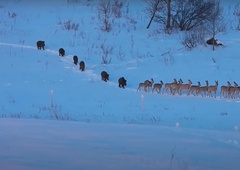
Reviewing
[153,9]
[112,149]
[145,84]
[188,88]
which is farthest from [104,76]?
[112,149]

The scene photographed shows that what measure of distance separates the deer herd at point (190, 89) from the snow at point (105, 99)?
1.46ft

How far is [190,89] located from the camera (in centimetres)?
2300

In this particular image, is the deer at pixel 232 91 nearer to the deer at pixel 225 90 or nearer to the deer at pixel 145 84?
the deer at pixel 225 90

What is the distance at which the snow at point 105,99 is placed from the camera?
8266mm

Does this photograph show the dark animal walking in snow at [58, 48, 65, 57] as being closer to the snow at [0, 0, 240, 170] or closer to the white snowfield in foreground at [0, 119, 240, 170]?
the snow at [0, 0, 240, 170]

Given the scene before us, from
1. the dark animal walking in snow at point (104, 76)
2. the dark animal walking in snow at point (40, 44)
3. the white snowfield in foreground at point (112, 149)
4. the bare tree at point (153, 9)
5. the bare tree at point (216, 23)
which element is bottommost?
the white snowfield in foreground at point (112, 149)

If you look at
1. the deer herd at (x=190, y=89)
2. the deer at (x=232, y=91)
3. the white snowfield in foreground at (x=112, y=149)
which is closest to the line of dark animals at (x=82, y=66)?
the deer herd at (x=190, y=89)

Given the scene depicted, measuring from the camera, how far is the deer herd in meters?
22.3

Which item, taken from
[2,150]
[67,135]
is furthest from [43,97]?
[2,150]

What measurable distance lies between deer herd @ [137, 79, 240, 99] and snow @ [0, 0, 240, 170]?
445 mm

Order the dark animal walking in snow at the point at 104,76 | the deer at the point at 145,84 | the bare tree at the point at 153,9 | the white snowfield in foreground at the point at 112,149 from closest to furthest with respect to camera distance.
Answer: the white snowfield in foreground at the point at 112,149, the deer at the point at 145,84, the dark animal walking in snow at the point at 104,76, the bare tree at the point at 153,9

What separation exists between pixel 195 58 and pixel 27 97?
36.4 feet

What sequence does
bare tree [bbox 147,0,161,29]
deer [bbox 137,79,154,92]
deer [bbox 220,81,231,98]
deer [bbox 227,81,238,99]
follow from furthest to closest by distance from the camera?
bare tree [bbox 147,0,161,29]
deer [bbox 137,79,154,92]
deer [bbox 220,81,231,98]
deer [bbox 227,81,238,99]

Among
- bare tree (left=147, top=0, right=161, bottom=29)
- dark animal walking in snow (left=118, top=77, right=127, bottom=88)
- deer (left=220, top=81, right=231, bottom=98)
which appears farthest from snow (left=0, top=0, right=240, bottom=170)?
bare tree (left=147, top=0, right=161, bottom=29)
